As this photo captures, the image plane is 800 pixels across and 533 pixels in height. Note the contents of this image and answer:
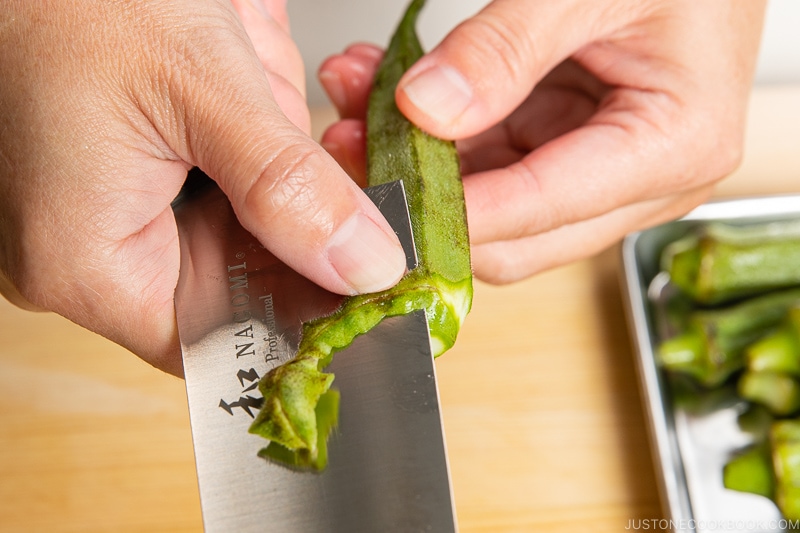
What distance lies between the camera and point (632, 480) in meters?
1.73

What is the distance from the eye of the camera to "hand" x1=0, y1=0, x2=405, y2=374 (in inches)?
37.5

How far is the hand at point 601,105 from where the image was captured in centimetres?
133

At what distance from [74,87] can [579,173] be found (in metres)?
0.93

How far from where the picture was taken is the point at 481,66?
52.2 inches

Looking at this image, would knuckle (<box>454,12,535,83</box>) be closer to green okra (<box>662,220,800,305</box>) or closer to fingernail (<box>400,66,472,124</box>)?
fingernail (<box>400,66,472,124</box>)

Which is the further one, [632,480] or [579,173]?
[632,480]

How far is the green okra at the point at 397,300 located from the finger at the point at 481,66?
54 mm

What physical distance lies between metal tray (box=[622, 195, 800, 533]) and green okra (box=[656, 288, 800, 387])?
6 cm

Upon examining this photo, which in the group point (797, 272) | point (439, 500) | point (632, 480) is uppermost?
point (797, 272)

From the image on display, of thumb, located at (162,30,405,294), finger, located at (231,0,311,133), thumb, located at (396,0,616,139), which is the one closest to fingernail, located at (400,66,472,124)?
thumb, located at (396,0,616,139)

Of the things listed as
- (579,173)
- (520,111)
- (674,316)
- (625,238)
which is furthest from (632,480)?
(520,111)

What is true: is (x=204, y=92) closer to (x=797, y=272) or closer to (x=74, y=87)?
(x=74, y=87)

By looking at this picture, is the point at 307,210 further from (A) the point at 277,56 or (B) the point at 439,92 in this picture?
(A) the point at 277,56

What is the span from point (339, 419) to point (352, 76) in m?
1.06
